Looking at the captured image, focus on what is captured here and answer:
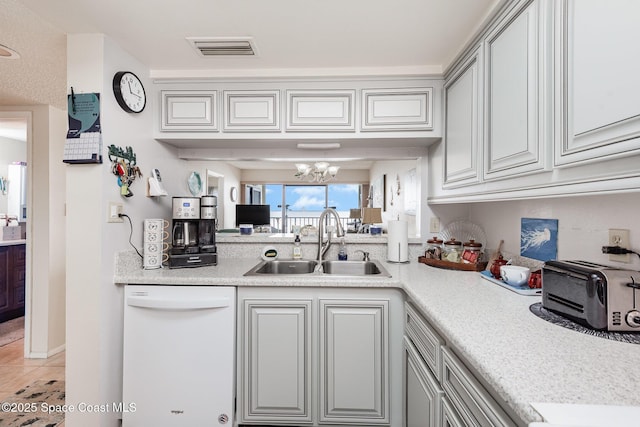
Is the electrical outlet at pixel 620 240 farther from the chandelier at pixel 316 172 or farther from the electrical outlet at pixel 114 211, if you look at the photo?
the electrical outlet at pixel 114 211

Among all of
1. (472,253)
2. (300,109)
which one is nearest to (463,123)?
(472,253)

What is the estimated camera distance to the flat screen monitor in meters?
2.60

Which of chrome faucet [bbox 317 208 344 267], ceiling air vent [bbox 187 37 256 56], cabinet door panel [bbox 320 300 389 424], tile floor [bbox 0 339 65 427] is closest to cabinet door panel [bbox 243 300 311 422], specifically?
cabinet door panel [bbox 320 300 389 424]

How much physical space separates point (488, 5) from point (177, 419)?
105 inches

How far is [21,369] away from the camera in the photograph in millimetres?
2346

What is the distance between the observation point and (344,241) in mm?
2178

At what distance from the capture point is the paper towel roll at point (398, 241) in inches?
79.1

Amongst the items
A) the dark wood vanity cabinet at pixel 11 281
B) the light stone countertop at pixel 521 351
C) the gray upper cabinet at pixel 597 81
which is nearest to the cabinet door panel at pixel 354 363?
the light stone countertop at pixel 521 351

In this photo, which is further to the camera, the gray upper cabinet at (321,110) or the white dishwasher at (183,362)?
the gray upper cabinet at (321,110)

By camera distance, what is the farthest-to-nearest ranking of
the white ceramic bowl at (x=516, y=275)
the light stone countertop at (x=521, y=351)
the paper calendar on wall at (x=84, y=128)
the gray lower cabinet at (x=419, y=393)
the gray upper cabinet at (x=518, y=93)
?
the paper calendar on wall at (x=84, y=128), the white ceramic bowl at (x=516, y=275), the gray lower cabinet at (x=419, y=393), the gray upper cabinet at (x=518, y=93), the light stone countertop at (x=521, y=351)

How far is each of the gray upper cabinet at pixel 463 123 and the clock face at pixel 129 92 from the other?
1.94 m

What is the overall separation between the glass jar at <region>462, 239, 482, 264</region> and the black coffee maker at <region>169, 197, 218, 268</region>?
1.66m

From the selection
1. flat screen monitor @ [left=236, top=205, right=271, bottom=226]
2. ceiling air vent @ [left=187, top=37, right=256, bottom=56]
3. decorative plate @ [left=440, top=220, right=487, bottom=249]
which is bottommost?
decorative plate @ [left=440, top=220, right=487, bottom=249]

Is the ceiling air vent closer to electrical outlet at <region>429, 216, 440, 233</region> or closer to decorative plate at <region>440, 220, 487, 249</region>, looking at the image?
electrical outlet at <region>429, 216, 440, 233</region>
